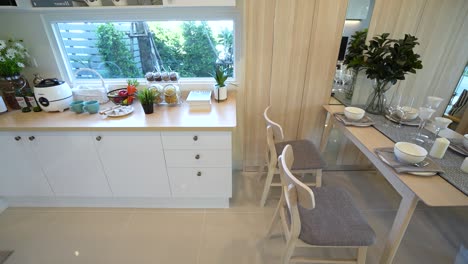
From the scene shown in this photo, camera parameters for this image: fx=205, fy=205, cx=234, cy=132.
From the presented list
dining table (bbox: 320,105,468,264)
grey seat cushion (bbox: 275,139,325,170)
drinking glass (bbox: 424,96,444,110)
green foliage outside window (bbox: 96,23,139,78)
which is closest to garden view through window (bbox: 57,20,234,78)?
green foliage outside window (bbox: 96,23,139,78)

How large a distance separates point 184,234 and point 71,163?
1.01m

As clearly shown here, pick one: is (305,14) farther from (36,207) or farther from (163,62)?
(36,207)

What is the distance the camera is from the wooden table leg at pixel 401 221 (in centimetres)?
98

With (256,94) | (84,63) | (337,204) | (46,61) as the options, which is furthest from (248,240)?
(46,61)

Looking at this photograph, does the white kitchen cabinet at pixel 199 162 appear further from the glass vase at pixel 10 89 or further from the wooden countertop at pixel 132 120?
the glass vase at pixel 10 89

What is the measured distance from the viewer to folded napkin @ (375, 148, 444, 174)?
41.5 inches

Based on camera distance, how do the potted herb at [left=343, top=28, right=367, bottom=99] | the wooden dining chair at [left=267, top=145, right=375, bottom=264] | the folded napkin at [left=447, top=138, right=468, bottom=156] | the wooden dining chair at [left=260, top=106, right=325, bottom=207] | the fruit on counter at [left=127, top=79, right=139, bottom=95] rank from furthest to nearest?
the fruit on counter at [left=127, top=79, right=139, bottom=95] → the potted herb at [left=343, top=28, right=367, bottom=99] → the wooden dining chair at [left=260, top=106, right=325, bottom=207] → the folded napkin at [left=447, top=138, right=468, bottom=156] → the wooden dining chair at [left=267, top=145, right=375, bottom=264]

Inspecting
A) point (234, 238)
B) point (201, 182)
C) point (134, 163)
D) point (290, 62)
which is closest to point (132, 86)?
point (134, 163)

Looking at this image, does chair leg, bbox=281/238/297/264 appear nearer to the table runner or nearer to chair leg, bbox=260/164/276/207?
chair leg, bbox=260/164/276/207

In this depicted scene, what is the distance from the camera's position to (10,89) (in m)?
1.64

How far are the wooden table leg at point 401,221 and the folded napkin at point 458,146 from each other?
0.56 m

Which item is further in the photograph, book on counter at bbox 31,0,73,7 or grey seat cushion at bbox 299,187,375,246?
book on counter at bbox 31,0,73,7

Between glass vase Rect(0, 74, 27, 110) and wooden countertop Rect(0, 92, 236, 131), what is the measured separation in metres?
0.09

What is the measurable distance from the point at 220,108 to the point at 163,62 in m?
0.82
